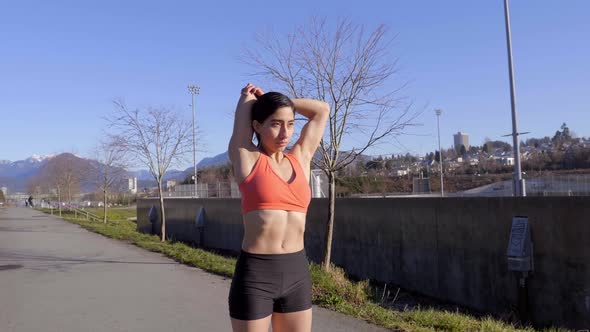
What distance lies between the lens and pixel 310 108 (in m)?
2.78

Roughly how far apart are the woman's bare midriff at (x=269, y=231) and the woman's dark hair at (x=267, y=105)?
18.5 inches

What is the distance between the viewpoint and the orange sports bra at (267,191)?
91.3 inches

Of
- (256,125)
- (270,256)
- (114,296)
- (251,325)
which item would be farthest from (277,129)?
(114,296)

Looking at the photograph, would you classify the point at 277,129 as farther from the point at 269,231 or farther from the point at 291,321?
the point at 291,321

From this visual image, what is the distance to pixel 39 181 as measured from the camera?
192 feet

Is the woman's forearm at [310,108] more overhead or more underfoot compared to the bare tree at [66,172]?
more underfoot

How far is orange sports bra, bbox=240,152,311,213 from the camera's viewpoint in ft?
7.60

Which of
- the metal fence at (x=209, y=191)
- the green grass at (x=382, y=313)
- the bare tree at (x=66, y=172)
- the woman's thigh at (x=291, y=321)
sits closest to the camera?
the woman's thigh at (x=291, y=321)

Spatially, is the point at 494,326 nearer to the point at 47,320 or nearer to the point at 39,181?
the point at 47,320

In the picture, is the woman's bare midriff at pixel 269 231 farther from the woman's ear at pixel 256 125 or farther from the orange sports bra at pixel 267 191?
the woman's ear at pixel 256 125

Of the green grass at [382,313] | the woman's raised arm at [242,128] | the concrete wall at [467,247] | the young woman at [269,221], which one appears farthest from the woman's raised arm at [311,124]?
the concrete wall at [467,247]

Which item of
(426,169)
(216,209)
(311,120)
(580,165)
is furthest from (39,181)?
(311,120)

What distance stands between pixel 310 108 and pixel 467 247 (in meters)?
7.44

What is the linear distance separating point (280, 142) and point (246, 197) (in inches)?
12.6
